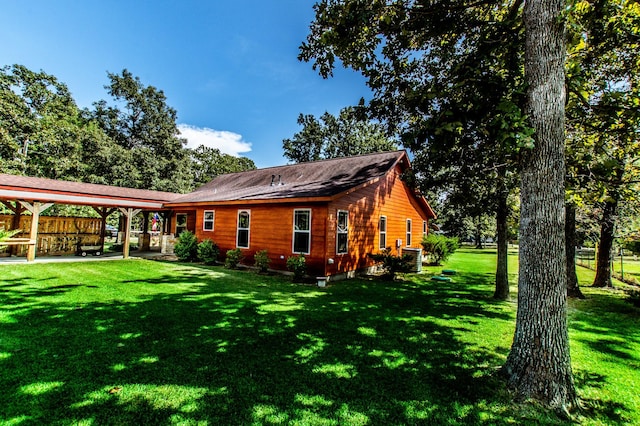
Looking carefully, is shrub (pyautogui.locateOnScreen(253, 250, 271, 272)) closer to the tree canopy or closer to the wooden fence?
the wooden fence

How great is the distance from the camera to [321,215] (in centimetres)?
974

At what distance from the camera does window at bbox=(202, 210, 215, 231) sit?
13812 mm

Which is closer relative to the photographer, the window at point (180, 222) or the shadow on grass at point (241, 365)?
the shadow on grass at point (241, 365)

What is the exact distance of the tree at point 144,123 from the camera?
33.5 metres

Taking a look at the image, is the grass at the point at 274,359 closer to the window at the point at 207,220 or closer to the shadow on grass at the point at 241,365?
the shadow on grass at the point at 241,365

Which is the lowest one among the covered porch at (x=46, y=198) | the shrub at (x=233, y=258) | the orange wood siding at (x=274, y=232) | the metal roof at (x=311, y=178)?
the shrub at (x=233, y=258)

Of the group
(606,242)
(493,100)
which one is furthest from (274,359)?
(606,242)

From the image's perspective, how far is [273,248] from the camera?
11.0 meters

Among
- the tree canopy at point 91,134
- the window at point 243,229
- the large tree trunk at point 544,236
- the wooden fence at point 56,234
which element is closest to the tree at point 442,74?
the large tree trunk at point 544,236

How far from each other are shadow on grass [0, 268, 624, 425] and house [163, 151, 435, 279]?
153 inches

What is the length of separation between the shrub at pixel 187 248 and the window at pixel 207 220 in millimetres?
706

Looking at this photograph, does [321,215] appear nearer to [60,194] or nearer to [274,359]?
[274,359]

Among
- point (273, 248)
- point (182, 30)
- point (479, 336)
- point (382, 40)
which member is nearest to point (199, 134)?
point (182, 30)

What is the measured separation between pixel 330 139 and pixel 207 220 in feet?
86.6
